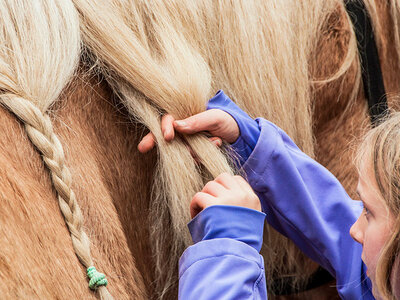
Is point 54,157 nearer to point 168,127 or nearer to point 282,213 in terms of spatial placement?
point 168,127

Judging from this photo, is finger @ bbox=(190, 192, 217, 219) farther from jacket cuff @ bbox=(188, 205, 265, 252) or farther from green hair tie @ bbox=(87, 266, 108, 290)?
green hair tie @ bbox=(87, 266, 108, 290)

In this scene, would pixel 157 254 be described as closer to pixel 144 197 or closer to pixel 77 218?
pixel 144 197

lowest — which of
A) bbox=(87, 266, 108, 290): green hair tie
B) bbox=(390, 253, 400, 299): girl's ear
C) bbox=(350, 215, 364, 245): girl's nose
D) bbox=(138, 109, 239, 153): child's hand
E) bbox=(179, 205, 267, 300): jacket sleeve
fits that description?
bbox=(390, 253, 400, 299): girl's ear

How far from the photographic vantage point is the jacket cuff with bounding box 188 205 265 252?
681 millimetres

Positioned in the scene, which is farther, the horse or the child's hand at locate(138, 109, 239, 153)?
the child's hand at locate(138, 109, 239, 153)

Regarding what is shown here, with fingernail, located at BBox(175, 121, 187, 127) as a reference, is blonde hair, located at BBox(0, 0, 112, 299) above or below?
above

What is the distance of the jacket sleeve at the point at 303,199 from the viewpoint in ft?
2.60

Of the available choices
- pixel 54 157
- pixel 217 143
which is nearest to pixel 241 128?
pixel 217 143

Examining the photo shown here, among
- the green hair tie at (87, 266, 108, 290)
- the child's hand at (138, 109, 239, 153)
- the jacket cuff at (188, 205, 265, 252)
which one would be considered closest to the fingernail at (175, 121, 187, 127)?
the child's hand at (138, 109, 239, 153)

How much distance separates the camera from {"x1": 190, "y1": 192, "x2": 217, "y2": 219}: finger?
2.27ft

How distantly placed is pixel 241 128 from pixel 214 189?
0.40 ft

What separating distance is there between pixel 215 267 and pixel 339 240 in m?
0.25

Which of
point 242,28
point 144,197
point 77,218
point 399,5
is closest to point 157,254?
point 144,197

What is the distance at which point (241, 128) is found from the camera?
2.58 ft
